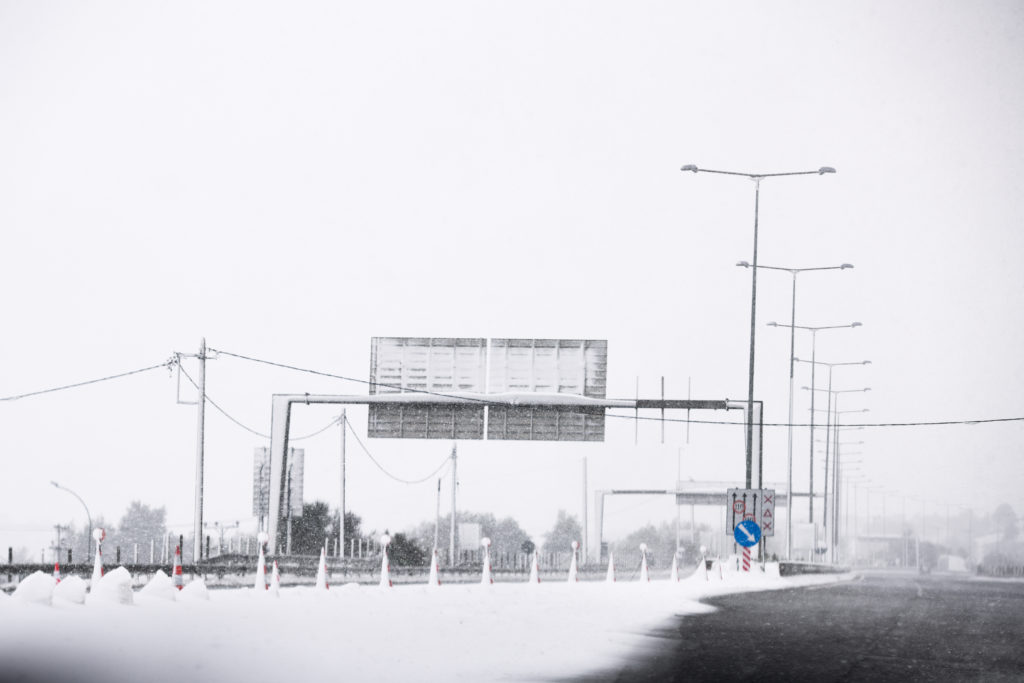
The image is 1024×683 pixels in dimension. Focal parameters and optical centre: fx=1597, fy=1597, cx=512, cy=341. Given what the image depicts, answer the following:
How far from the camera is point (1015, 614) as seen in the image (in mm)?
27547

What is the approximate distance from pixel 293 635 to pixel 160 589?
122 cm

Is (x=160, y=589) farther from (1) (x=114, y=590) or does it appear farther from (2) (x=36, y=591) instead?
(2) (x=36, y=591)

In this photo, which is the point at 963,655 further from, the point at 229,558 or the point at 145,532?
the point at 145,532

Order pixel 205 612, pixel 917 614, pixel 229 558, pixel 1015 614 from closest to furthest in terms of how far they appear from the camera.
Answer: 1. pixel 205 612
2. pixel 917 614
3. pixel 1015 614
4. pixel 229 558

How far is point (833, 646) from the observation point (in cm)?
1748

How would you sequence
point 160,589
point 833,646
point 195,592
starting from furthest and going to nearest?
point 833,646
point 195,592
point 160,589

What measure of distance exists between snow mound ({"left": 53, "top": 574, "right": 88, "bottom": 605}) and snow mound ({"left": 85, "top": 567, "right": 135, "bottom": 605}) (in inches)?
11.6

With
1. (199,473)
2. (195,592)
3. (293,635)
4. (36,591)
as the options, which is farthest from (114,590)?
(199,473)

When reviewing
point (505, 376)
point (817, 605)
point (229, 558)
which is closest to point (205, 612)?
point (817, 605)

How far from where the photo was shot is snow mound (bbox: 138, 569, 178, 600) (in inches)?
530

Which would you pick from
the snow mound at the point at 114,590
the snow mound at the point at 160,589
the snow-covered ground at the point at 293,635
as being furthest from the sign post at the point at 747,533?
the snow mound at the point at 114,590

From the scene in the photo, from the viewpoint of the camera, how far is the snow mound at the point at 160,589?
530 inches

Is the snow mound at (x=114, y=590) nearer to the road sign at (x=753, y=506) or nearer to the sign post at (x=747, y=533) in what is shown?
the sign post at (x=747, y=533)

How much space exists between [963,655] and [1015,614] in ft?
38.8
